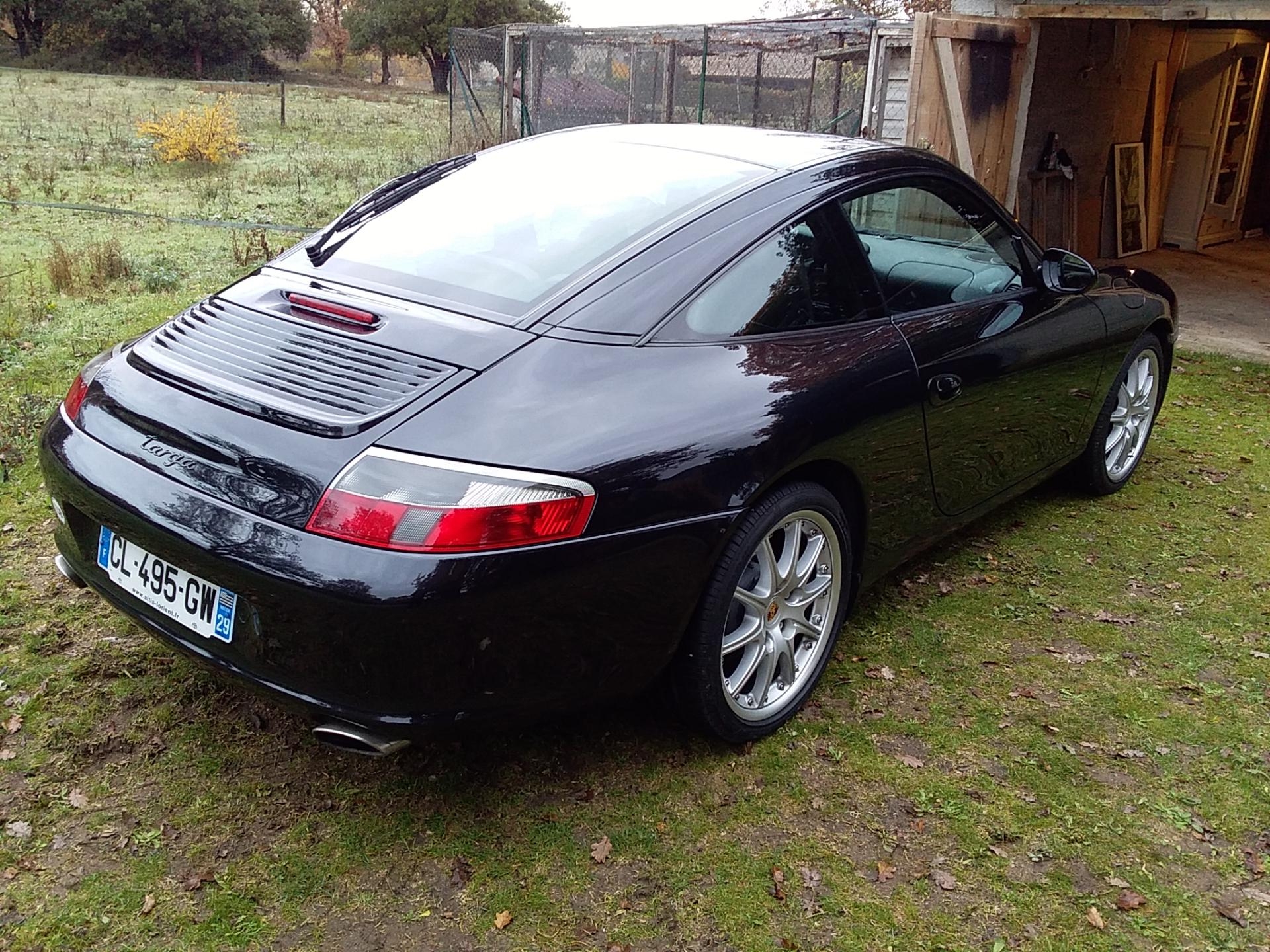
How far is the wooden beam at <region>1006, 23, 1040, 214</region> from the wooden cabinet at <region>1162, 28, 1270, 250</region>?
11.6 feet

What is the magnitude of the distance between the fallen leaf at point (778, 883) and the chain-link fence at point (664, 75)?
788cm

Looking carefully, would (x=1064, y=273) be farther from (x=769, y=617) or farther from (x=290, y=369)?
(x=290, y=369)

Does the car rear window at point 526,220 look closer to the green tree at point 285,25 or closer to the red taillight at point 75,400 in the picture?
the red taillight at point 75,400

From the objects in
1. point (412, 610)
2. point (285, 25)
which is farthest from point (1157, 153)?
point (285, 25)

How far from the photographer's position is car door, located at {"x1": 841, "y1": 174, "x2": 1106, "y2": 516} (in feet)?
11.2

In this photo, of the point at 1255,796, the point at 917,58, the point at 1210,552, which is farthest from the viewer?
the point at 917,58

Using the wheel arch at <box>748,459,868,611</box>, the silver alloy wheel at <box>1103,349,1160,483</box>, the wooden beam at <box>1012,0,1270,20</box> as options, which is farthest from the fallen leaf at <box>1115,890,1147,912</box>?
the wooden beam at <box>1012,0,1270,20</box>

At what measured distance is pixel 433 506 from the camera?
2.23 m

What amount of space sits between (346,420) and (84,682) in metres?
1.47

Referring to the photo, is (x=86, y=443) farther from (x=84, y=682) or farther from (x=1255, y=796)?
(x=1255, y=796)

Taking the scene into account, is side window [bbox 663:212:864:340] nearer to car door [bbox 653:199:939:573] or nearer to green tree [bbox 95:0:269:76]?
car door [bbox 653:199:939:573]

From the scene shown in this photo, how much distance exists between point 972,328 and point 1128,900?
1.78m

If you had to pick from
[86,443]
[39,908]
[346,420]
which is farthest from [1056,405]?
[39,908]

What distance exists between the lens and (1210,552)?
4.48m
